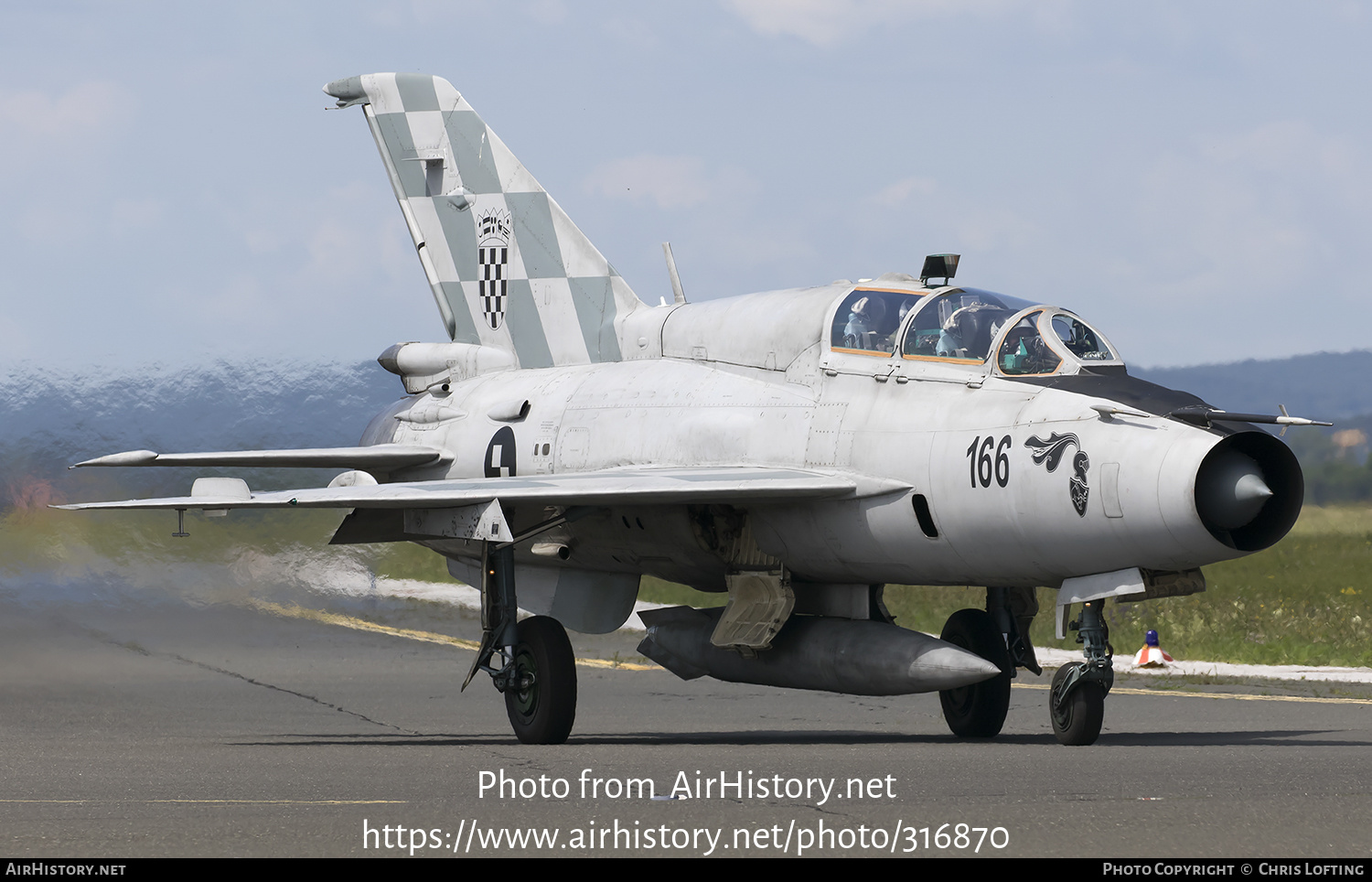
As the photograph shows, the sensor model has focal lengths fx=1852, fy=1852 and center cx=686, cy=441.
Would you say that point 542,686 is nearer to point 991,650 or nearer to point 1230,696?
point 991,650

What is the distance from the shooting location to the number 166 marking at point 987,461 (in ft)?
40.5

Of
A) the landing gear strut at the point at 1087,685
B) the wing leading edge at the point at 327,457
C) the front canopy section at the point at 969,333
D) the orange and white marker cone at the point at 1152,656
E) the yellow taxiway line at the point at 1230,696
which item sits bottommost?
the orange and white marker cone at the point at 1152,656

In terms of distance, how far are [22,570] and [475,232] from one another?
782 cm

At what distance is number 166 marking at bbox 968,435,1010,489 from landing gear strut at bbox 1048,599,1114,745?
105 cm

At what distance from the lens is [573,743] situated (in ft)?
46.5

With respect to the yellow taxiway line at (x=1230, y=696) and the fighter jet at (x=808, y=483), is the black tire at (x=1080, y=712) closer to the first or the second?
the fighter jet at (x=808, y=483)

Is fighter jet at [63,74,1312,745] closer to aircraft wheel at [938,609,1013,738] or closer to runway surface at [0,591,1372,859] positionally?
aircraft wheel at [938,609,1013,738]

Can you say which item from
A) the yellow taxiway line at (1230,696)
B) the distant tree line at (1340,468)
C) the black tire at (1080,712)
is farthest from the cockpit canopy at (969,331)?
the distant tree line at (1340,468)

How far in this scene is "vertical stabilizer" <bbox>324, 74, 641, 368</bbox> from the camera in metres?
18.2

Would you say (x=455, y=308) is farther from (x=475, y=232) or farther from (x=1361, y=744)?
(x=1361, y=744)

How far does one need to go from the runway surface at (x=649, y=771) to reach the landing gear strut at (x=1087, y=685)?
0.66ft

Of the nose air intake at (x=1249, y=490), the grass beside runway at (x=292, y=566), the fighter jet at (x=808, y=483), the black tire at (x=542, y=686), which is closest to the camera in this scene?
the nose air intake at (x=1249, y=490)

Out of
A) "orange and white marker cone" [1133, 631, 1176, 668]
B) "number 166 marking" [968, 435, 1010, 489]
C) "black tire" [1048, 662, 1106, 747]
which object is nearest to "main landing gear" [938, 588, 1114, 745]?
"black tire" [1048, 662, 1106, 747]

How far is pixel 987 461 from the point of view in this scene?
40.9 feet
